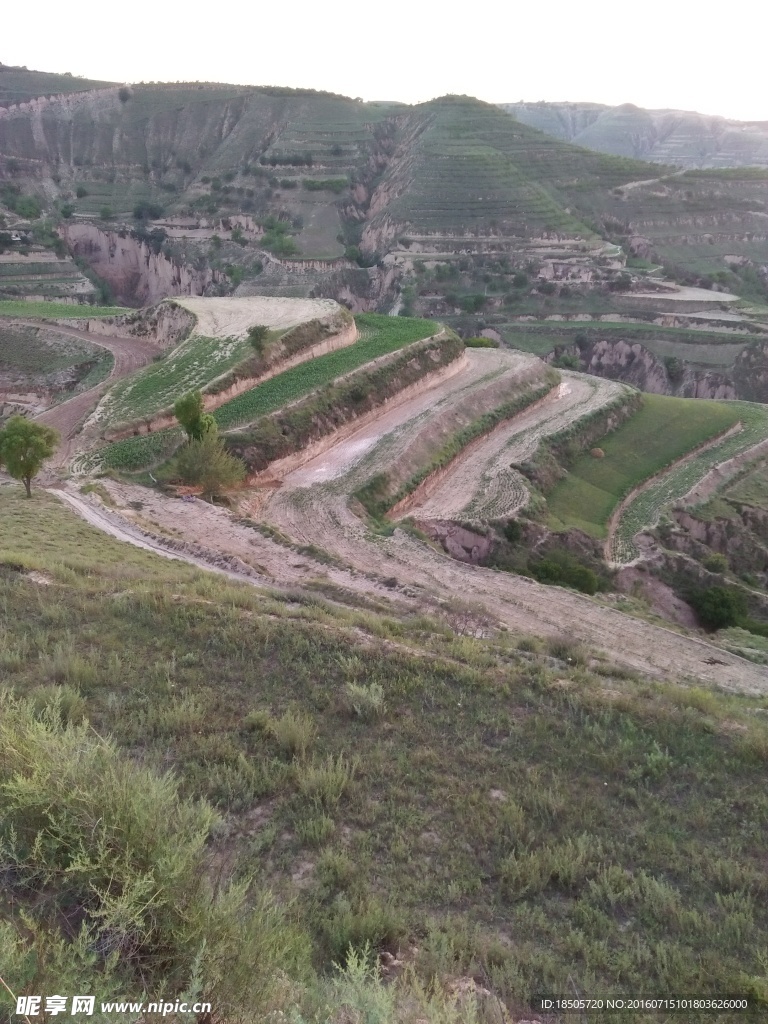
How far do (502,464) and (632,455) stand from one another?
8.16 metres

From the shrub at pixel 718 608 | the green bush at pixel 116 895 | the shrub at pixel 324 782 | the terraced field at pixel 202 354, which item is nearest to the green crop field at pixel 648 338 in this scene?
the terraced field at pixel 202 354

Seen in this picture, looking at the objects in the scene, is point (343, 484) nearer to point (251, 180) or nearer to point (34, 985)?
point (34, 985)

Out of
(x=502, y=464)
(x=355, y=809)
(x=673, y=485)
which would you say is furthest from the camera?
(x=673, y=485)

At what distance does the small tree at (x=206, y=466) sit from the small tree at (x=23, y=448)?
13.8 ft

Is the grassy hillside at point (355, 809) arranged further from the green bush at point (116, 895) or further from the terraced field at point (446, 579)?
the terraced field at point (446, 579)

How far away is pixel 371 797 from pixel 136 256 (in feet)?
294

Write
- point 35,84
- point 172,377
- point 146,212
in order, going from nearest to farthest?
1. point 172,377
2. point 146,212
3. point 35,84

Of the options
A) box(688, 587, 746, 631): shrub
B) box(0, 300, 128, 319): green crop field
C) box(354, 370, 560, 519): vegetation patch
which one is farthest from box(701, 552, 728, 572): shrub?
box(0, 300, 128, 319): green crop field

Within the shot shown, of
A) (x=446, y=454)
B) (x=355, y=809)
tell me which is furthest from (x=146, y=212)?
(x=355, y=809)

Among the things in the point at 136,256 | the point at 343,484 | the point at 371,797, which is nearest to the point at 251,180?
the point at 136,256

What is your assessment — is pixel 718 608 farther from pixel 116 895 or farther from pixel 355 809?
pixel 116 895

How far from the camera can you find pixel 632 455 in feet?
104

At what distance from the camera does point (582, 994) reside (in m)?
5.09

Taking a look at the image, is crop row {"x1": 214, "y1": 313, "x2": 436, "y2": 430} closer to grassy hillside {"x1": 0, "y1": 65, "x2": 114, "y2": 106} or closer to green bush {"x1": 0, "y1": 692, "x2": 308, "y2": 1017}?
green bush {"x1": 0, "y1": 692, "x2": 308, "y2": 1017}
